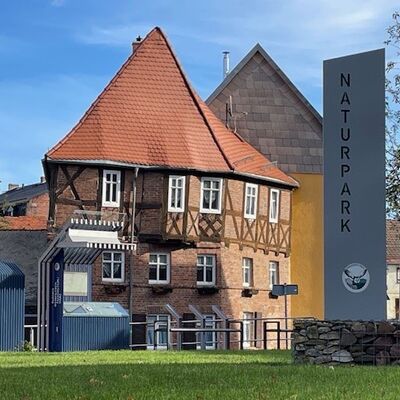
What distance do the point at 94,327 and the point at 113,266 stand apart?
12342mm

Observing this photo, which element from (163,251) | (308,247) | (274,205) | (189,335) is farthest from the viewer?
(308,247)

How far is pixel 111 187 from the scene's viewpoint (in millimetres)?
41812

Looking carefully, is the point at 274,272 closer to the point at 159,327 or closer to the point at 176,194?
the point at 176,194

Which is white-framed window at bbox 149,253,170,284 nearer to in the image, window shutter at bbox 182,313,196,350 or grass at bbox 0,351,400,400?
window shutter at bbox 182,313,196,350

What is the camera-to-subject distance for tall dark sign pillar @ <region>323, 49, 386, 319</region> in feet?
62.7

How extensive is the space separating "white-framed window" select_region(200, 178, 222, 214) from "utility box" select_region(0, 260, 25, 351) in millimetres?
14683

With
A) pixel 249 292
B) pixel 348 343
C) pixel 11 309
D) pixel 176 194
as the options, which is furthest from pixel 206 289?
pixel 348 343

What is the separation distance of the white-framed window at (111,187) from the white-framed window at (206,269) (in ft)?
14.0

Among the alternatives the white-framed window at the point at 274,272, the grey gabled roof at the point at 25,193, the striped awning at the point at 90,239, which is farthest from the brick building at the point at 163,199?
the grey gabled roof at the point at 25,193

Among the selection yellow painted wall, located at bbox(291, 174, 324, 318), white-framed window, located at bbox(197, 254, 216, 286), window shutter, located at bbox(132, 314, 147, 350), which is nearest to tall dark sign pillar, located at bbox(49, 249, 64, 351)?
window shutter, located at bbox(132, 314, 147, 350)

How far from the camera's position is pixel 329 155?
19.6 meters

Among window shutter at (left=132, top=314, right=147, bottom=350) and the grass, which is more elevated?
the grass

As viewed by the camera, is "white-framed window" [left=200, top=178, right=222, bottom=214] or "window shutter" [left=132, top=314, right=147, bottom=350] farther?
"white-framed window" [left=200, top=178, right=222, bottom=214]

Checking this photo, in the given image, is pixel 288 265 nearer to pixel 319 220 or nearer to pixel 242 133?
pixel 319 220
